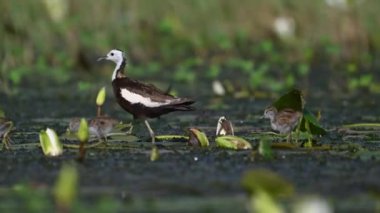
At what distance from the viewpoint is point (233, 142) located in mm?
8453

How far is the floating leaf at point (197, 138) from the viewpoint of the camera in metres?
8.64

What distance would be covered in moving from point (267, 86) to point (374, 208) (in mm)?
9017

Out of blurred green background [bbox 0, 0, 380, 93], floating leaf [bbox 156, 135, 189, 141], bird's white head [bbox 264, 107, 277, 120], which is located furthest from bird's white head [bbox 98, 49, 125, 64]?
blurred green background [bbox 0, 0, 380, 93]

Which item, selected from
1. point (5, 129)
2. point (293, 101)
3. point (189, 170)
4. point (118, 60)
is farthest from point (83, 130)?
point (118, 60)

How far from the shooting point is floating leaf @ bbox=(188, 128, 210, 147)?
864 cm

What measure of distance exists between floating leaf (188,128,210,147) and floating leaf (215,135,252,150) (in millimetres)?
175

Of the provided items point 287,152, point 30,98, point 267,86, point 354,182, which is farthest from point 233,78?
point 354,182

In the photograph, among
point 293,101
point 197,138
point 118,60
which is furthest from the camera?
point 118,60

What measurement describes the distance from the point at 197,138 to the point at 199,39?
9.53 metres

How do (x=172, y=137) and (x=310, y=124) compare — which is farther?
(x=172, y=137)

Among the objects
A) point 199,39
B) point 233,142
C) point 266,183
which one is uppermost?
point 199,39

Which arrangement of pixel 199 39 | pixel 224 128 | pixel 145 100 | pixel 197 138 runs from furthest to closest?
1. pixel 199 39
2. pixel 145 100
3. pixel 224 128
4. pixel 197 138

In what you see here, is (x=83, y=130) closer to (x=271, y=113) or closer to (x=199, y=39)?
(x=271, y=113)

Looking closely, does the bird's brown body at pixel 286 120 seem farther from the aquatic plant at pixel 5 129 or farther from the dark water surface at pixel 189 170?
the aquatic plant at pixel 5 129
